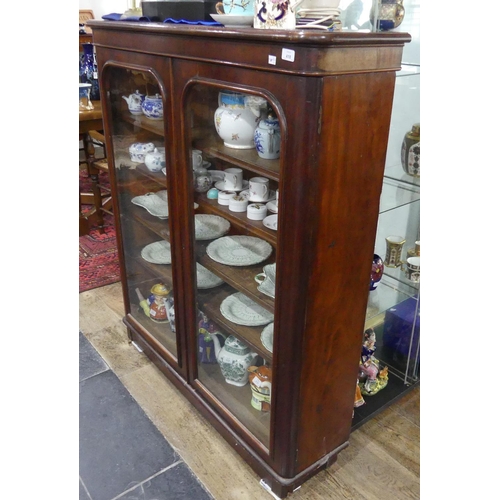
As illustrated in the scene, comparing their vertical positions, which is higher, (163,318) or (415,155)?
(415,155)

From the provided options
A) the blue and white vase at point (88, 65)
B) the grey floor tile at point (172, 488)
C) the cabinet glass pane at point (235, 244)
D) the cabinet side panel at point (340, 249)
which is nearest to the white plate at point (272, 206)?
the cabinet glass pane at point (235, 244)

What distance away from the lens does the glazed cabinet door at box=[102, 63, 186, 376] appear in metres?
1.64

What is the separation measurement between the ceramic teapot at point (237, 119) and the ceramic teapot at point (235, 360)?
0.68 meters

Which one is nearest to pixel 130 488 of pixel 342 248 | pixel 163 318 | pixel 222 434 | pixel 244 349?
pixel 222 434

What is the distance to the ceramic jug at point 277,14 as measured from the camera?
1047 mm

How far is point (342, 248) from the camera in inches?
47.6

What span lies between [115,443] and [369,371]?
0.95 meters

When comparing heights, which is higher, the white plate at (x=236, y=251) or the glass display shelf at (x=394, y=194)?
the glass display shelf at (x=394, y=194)

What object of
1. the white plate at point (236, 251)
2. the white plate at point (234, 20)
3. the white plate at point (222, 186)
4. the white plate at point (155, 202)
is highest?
the white plate at point (234, 20)

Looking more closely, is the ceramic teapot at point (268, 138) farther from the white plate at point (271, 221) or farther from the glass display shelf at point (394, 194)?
the glass display shelf at point (394, 194)

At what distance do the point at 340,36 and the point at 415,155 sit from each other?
2.50 ft

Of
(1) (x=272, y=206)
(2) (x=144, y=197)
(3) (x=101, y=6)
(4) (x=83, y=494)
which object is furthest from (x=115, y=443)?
(3) (x=101, y=6)

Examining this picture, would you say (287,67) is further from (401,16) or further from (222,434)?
(222,434)

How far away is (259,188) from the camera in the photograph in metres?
1.47
